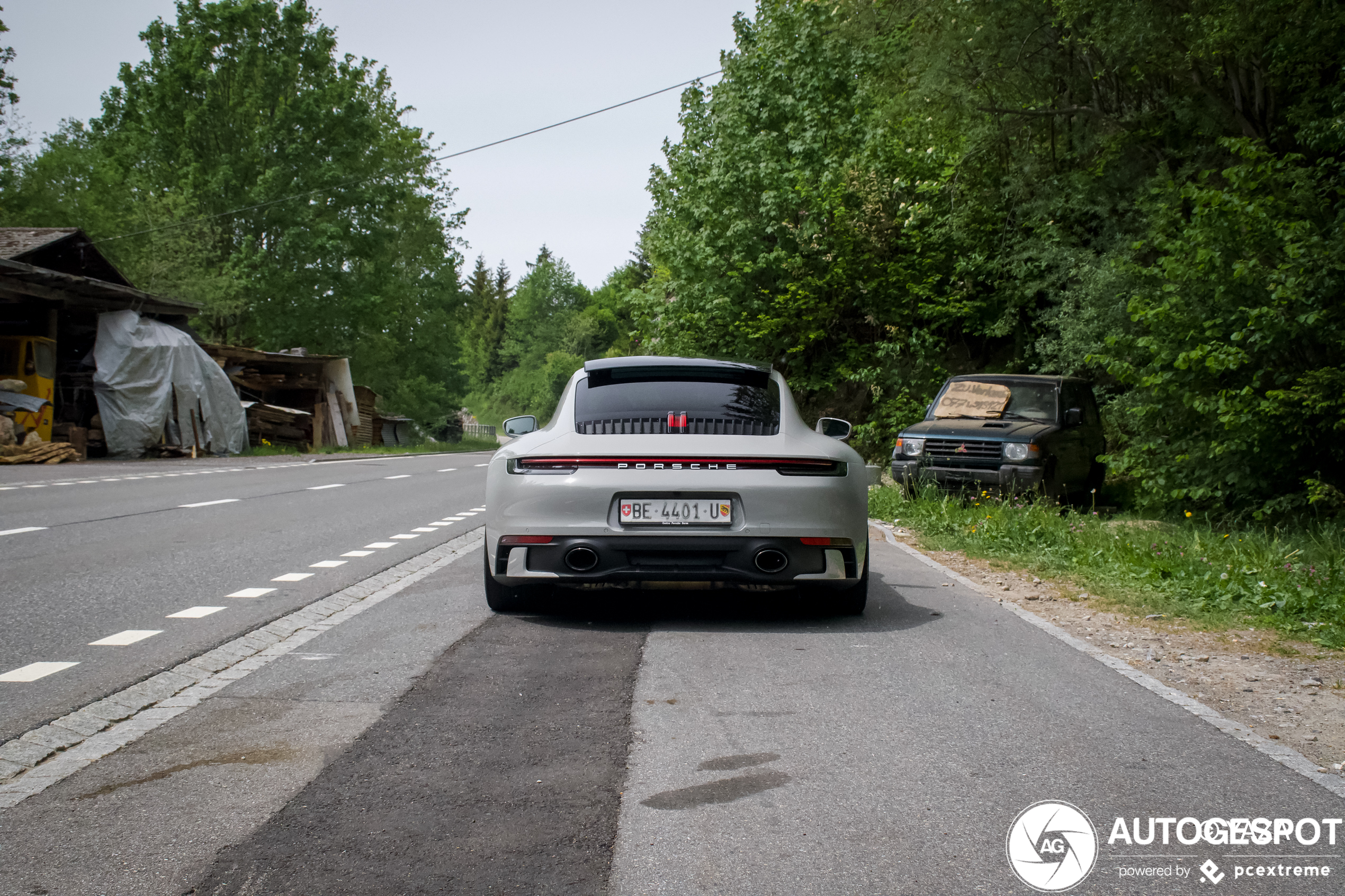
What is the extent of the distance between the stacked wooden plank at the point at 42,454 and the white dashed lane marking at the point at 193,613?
19196mm

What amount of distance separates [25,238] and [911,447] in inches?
1054

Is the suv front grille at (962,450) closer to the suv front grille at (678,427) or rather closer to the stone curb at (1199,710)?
the stone curb at (1199,710)

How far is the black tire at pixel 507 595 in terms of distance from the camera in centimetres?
634

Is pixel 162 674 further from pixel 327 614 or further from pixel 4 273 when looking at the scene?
pixel 4 273

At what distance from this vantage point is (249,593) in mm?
6980

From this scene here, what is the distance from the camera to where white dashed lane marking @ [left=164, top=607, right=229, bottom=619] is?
6125 millimetres

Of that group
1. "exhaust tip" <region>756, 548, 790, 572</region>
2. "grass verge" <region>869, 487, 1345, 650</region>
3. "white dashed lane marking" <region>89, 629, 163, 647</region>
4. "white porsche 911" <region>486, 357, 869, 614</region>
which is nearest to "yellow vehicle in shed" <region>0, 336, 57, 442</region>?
"grass verge" <region>869, 487, 1345, 650</region>

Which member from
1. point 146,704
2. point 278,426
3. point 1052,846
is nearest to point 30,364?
point 278,426

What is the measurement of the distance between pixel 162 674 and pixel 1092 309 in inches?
494

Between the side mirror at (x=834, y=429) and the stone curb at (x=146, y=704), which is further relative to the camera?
the side mirror at (x=834, y=429)

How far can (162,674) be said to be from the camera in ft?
15.7

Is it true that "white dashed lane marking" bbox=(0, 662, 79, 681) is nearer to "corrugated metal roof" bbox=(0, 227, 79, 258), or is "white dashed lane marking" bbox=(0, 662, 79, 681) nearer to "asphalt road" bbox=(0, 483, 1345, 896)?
"asphalt road" bbox=(0, 483, 1345, 896)

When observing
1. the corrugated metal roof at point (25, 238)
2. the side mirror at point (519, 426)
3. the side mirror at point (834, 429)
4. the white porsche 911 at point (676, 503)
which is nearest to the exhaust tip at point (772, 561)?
the white porsche 911 at point (676, 503)

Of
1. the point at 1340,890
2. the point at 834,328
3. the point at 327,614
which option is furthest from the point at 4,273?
the point at 1340,890
